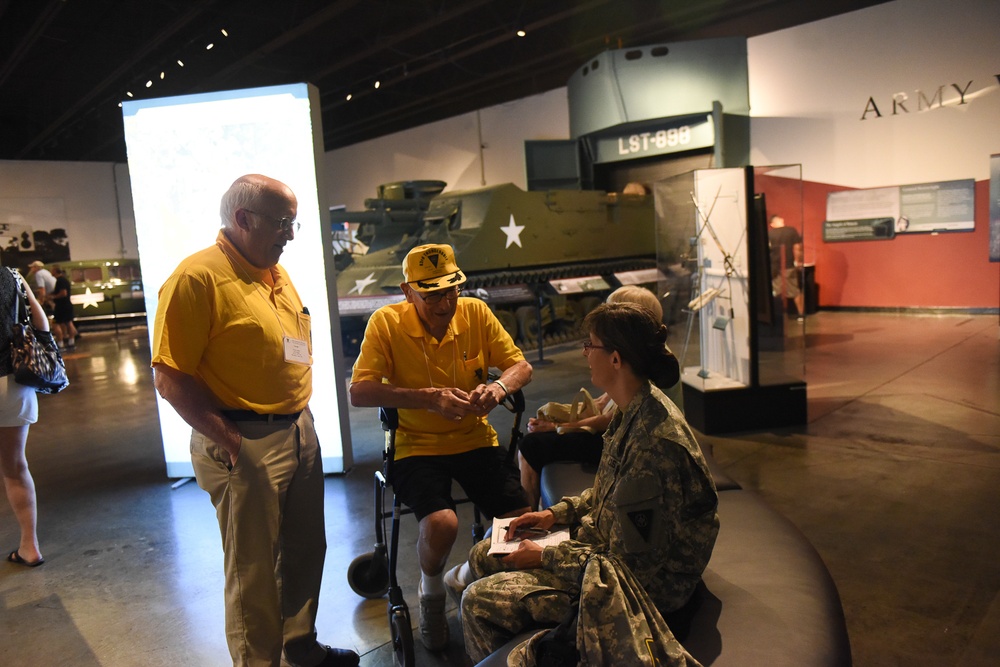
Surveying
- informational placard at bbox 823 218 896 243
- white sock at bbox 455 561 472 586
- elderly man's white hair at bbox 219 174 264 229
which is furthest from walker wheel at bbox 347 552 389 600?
informational placard at bbox 823 218 896 243

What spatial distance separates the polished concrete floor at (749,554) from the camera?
111 inches

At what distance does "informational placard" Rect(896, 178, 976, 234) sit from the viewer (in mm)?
9773

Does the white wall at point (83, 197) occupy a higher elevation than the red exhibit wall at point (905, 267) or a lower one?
higher

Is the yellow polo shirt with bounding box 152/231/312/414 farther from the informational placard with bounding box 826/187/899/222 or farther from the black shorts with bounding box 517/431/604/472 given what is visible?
the informational placard with bounding box 826/187/899/222

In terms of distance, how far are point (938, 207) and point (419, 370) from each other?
32.8 feet

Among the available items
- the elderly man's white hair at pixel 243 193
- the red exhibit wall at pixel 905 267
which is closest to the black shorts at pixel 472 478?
the elderly man's white hair at pixel 243 193

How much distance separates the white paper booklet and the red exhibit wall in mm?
8153

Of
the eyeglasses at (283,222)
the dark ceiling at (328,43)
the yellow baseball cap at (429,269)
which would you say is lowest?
the yellow baseball cap at (429,269)

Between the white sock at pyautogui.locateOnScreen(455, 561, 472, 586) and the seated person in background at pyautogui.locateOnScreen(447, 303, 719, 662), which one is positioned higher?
the seated person in background at pyautogui.locateOnScreen(447, 303, 719, 662)

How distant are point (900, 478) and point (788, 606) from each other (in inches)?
107

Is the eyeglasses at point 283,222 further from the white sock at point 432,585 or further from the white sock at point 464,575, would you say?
the white sock at point 464,575

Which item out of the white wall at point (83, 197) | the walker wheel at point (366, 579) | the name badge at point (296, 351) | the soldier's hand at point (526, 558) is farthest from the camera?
the white wall at point (83, 197)

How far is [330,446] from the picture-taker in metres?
4.86

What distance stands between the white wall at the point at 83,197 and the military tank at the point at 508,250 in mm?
10644
